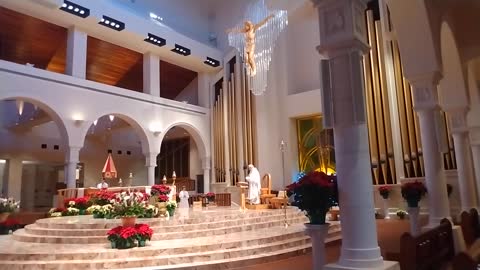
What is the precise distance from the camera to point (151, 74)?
14.3m

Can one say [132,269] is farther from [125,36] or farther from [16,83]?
[125,36]

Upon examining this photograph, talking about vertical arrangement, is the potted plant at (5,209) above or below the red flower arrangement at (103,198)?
below

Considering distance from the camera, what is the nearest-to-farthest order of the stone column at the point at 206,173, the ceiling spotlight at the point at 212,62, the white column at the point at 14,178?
the white column at the point at 14,178 < the ceiling spotlight at the point at 212,62 < the stone column at the point at 206,173

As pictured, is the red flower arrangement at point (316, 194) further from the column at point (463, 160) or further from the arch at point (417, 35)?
the column at point (463, 160)

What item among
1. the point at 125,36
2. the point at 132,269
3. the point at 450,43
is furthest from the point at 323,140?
the point at 132,269

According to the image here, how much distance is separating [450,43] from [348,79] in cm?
469

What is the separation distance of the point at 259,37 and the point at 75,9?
553 centimetres

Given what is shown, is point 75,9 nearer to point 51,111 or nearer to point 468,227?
point 51,111

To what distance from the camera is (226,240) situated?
6.29m

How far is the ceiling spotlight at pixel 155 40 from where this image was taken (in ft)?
43.4

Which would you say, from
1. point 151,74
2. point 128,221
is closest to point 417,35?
point 128,221

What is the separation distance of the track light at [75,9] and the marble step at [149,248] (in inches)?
276

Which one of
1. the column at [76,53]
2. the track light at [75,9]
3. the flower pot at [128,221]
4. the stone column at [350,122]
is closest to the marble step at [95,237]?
the flower pot at [128,221]

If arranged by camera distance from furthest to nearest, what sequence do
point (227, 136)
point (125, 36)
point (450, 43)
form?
point (227, 136) → point (125, 36) → point (450, 43)
